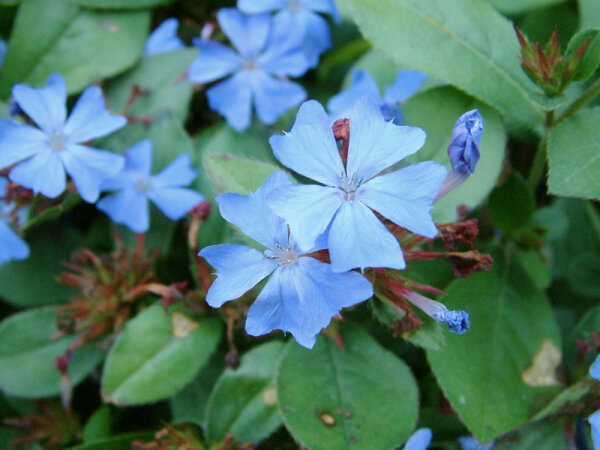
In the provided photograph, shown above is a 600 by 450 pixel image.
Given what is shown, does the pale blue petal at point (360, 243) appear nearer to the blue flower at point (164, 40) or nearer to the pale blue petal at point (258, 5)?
the pale blue petal at point (258, 5)

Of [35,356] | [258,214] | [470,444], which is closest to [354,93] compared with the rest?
[258,214]

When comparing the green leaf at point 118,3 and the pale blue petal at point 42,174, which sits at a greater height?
the green leaf at point 118,3

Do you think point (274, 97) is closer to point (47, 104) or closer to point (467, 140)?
point (47, 104)

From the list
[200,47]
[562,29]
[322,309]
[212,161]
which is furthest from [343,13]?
[322,309]

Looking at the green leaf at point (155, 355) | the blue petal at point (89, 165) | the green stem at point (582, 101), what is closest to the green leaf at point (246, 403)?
the green leaf at point (155, 355)

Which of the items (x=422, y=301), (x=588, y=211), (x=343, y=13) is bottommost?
(x=588, y=211)

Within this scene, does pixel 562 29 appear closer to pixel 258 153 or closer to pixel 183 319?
pixel 258 153
